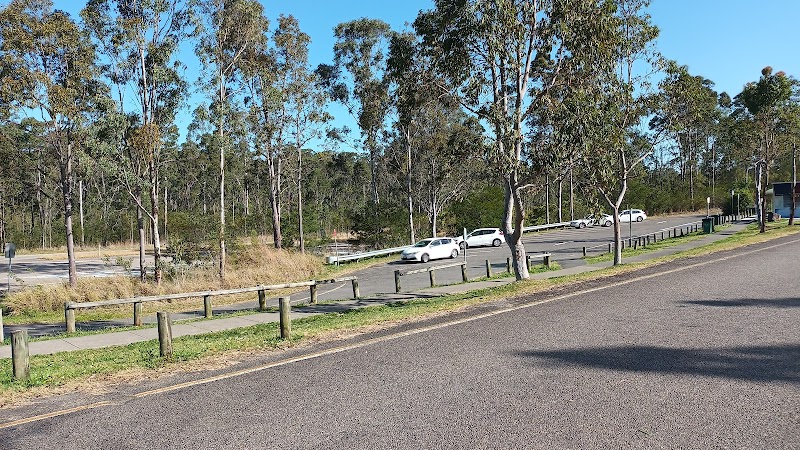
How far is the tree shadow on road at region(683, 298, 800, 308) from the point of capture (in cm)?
1051

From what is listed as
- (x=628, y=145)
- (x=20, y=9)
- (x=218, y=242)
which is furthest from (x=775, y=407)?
(x=20, y=9)

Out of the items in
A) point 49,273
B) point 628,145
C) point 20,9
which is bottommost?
point 49,273

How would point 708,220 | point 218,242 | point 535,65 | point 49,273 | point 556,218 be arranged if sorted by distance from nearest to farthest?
point 535,65, point 218,242, point 49,273, point 708,220, point 556,218

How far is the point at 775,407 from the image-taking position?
5188 millimetres

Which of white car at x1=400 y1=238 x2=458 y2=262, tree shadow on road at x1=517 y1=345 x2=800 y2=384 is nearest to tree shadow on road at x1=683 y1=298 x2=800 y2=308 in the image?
tree shadow on road at x1=517 y1=345 x2=800 y2=384

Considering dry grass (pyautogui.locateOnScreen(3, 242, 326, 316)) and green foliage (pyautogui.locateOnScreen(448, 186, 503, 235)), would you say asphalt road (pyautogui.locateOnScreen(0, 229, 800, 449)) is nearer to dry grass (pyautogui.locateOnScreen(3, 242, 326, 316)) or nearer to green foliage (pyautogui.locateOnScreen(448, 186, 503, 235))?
dry grass (pyautogui.locateOnScreen(3, 242, 326, 316))

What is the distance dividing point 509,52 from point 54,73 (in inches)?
741

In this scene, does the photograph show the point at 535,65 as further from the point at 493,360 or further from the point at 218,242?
the point at 218,242

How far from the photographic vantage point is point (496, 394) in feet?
19.4

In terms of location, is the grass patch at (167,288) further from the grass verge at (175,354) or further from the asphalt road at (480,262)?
the grass verge at (175,354)

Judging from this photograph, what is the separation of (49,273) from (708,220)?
42054 millimetres

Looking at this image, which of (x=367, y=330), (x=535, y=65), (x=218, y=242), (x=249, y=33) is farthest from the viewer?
(x=249, y=33)

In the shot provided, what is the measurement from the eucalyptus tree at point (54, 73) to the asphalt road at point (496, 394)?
17469mm

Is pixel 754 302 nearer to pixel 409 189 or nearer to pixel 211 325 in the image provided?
pixel 211 325
